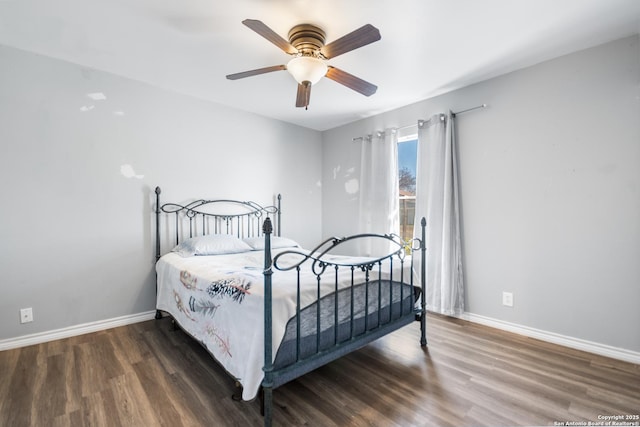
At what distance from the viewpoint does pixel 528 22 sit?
2.08m

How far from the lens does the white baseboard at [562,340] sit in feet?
7.27

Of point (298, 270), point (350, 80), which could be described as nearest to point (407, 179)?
point (350, 80)

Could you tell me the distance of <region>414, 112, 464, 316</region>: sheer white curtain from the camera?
3.09 meters

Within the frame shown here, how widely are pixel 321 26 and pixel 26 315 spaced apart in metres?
3.40

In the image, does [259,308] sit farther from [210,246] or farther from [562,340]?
[562,340]

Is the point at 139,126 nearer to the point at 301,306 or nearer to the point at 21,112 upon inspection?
the point at 21,112

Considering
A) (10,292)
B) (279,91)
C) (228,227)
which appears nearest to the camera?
(10,292)

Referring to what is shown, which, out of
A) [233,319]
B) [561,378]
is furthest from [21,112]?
[561,378]

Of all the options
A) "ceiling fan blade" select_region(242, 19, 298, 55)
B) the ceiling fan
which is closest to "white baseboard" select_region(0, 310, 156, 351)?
the ceiling fan

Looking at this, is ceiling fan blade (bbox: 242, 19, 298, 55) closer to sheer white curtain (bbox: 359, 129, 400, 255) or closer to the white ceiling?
the white ceiling

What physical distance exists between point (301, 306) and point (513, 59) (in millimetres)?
2802

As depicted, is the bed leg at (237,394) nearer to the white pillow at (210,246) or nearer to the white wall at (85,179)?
the white pillow at (210,246)

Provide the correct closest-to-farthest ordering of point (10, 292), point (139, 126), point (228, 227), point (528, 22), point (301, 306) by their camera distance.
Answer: point (301, 306) → point (528, 22) → point (10, 292) → point (139, 126) → point (228, 227)

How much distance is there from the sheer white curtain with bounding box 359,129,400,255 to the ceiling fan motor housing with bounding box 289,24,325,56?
6.20ft
